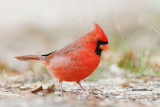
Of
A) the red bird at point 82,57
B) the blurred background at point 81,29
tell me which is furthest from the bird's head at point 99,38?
the blurred background at point 81,29

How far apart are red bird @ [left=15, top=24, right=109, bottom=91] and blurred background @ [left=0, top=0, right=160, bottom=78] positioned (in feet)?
2.16

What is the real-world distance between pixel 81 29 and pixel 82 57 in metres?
4.85

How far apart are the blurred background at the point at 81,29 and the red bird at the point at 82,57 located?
25.9 inches

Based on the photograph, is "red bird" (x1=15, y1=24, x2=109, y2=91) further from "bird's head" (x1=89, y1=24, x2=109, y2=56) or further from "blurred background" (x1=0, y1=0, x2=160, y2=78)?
"blurred background" (x1=0, y1=0, x2=160, y2=78)

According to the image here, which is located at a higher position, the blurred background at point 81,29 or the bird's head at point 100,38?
the blurred background at point 81,29

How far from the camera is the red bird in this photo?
4.07 m

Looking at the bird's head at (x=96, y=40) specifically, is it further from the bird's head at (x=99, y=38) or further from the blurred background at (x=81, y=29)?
the blurred background at (x=81, y=29)

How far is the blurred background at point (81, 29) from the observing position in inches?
225

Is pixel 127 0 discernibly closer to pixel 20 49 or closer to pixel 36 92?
pixel 20 49

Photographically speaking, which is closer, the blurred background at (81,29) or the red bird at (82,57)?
the red bird at (82,57)

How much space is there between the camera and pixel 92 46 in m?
4.19

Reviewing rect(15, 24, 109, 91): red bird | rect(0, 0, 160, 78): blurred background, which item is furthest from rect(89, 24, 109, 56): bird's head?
Result: rect(0, 0, 160, 78): blurred background

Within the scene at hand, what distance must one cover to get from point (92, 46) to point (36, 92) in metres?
0.89

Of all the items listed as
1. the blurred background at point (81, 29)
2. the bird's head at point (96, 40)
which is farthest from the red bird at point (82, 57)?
the blurred background at point (81, 29)
